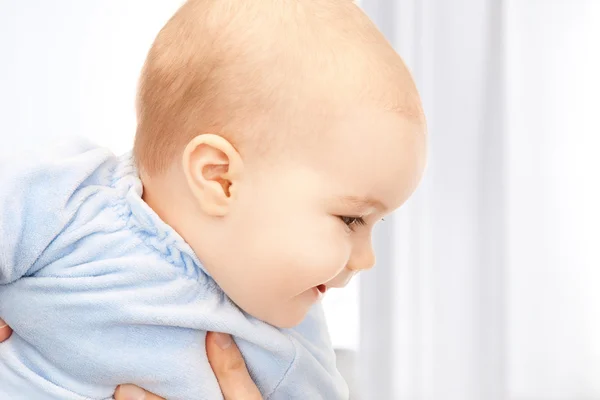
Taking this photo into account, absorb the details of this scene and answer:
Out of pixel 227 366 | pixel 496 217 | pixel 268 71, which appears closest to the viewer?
pixel 268 71

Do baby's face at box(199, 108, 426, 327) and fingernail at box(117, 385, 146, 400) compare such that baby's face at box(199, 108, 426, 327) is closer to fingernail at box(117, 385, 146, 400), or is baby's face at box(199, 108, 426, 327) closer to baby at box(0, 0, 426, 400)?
baby at box(0, 0, 426, 400)

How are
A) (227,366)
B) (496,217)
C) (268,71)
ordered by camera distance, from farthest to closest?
(496,217) < (227,366) < (268,71)

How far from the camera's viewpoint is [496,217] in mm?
2285

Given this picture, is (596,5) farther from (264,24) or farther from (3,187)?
(3,187)

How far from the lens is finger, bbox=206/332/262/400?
3.11 ft

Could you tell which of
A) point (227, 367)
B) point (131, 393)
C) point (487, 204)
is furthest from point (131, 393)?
point (487, 204)

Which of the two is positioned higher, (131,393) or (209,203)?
(209,203)

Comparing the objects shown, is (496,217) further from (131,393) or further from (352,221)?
(131,393)

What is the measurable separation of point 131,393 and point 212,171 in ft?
0.94

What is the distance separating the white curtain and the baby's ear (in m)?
1.50

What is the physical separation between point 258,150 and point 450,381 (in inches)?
67.0

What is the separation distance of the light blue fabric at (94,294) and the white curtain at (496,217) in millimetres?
1470

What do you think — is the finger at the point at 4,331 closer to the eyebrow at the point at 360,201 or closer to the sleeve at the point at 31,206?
the sleeve at the point at 31,206

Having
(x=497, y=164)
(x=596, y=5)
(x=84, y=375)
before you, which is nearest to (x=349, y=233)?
(x=84, y=375)
